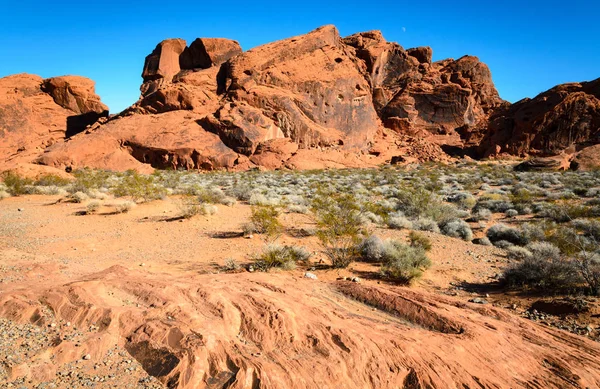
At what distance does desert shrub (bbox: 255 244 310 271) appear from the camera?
683 cm

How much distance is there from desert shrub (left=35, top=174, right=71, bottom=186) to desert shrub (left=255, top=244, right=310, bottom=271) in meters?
16.7

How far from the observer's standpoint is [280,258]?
6898 millimetres

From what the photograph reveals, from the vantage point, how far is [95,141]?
32.3 m

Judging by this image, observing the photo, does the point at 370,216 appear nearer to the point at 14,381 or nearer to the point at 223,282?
the point at 223,282

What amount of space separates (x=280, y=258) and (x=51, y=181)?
17.8m

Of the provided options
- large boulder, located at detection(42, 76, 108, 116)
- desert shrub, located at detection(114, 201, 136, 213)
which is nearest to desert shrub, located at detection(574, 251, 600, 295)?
desert shrub, located at detection(114, 201, 136, 213)

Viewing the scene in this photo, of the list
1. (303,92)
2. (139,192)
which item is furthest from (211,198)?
(303,92)

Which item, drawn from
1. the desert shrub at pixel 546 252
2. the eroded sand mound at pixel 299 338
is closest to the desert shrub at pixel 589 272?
the desert shrub at pixel 546 252

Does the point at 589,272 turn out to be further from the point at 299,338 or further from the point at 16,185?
the point at 16,185

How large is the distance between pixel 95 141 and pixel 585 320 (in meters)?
37.1

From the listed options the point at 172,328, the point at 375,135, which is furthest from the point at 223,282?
the point at 375,135

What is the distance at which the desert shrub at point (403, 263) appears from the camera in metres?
6.40

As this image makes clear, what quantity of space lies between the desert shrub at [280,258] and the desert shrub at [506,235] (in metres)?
5.86

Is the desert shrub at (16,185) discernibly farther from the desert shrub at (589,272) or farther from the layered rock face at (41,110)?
the desert shrub at (589,272)
